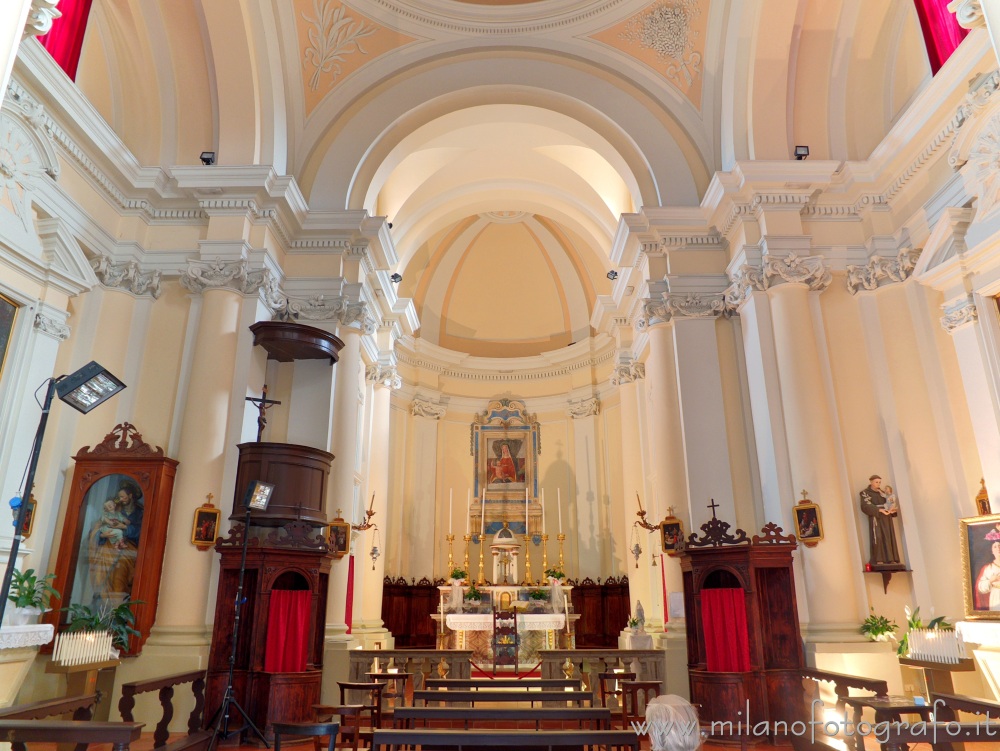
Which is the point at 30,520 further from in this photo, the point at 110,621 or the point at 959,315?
the point at 959,315

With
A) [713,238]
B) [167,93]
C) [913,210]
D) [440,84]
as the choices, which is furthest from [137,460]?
[913,210]

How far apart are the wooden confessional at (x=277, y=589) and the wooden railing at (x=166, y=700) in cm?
26

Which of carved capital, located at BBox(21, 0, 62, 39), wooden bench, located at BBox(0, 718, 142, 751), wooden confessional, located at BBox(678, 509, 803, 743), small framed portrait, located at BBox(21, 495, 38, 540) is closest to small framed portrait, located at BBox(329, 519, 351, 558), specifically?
small framed portrait, located at BBox(21, 495, 38, 540)

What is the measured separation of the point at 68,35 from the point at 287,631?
283 inches

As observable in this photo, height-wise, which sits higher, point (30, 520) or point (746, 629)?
point (30, 520)

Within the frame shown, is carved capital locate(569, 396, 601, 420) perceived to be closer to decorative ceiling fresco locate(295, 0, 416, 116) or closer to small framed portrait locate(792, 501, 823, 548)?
small framed portrait locate(792, 501, 823, 548)

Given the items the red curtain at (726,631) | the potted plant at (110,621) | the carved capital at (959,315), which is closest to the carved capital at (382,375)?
the potted plant at (110,621)

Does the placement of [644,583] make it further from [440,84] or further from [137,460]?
[440,84]

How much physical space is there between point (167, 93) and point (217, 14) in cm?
130

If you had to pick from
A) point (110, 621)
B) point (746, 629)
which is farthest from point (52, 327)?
point (746, 629)

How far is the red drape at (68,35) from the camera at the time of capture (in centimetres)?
783

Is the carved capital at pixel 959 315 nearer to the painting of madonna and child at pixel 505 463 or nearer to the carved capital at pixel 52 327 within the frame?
the carved capital at pixel 52 327

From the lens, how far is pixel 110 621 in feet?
24.4

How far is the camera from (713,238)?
1045 centimetres
